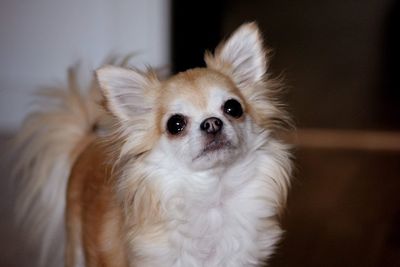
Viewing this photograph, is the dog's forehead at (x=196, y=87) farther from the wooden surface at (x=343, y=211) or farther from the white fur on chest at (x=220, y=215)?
the wooden surface at (x=343, y=211)

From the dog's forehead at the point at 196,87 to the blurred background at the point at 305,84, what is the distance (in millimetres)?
499

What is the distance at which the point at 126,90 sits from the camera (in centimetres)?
154

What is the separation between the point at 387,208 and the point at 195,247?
99cm

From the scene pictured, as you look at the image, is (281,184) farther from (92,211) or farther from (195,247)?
(92,211)

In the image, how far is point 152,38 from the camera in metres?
2.92

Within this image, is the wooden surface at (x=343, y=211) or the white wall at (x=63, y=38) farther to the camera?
the white wall at (x=63, y=38)

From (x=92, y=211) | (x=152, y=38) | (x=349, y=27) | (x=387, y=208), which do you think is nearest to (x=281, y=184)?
(x=92, y=211)

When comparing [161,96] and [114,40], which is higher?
[161,96]

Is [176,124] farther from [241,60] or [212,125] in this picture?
[241,60]

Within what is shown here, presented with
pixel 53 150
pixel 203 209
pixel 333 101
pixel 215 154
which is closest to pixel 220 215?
pixel 203 209

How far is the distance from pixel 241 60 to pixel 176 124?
0.24 metres

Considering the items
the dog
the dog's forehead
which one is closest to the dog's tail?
the dog

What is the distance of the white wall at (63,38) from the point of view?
2.89m

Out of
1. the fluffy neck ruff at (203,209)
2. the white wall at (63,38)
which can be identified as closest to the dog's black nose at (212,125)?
the fluffy neck ruff at (203,209)
